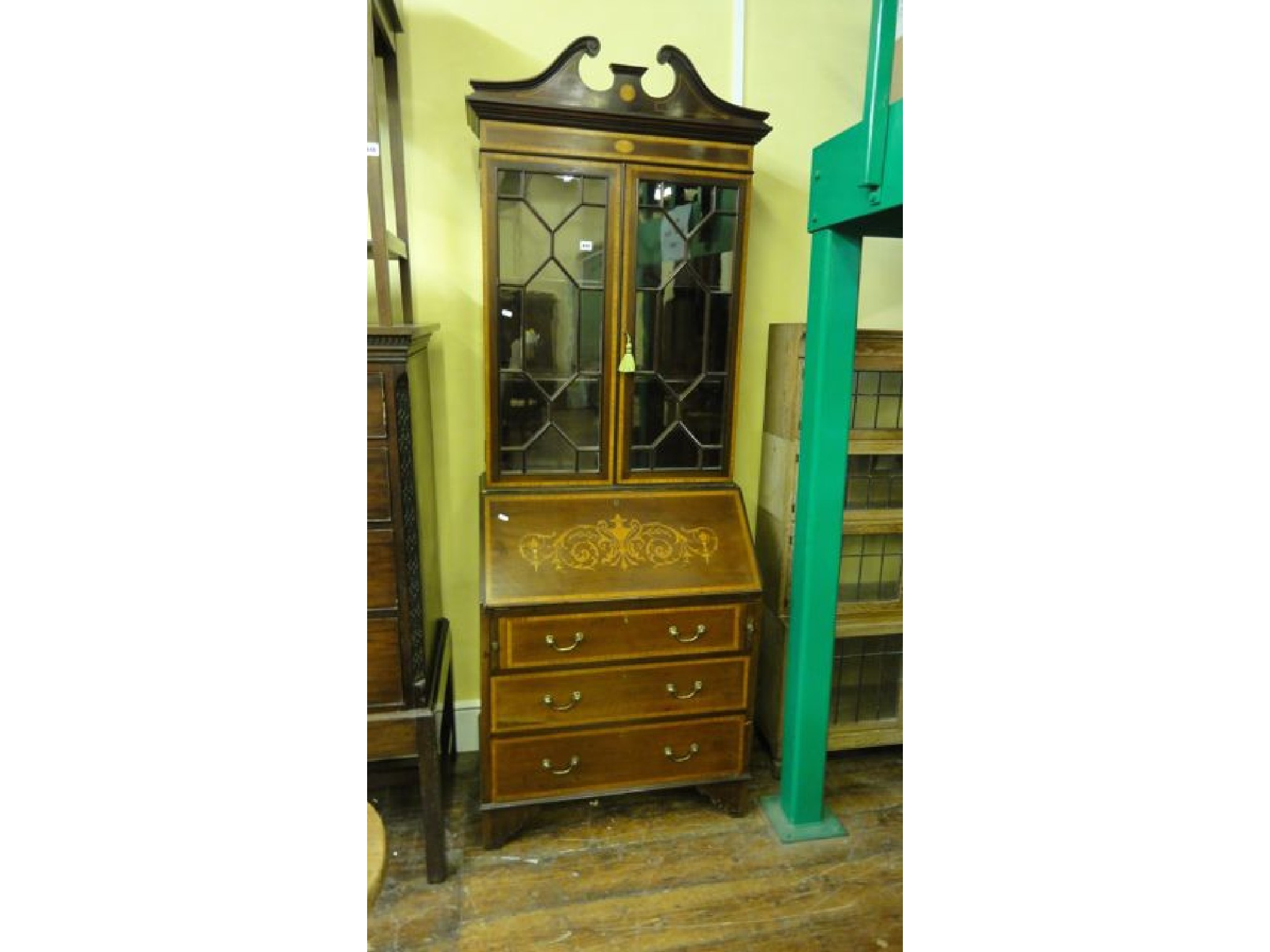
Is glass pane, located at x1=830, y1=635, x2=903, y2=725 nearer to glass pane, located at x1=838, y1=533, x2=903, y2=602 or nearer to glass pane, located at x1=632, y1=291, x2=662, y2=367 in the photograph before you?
glass pane, located at x1=838, y1=533, x2=903, y2=602

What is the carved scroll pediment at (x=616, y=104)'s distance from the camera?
5.70 ft

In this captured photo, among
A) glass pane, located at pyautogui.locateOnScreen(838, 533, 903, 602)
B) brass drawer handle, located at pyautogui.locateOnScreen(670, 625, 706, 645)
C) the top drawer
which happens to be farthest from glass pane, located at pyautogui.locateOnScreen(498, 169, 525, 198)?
glass pane, located at pyautogui.locateOnScreen(838, 533, 903, 602)

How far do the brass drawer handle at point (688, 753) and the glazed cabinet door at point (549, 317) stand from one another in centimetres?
77

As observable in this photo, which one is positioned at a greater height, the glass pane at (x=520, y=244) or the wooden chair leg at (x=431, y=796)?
the glass pane at (x=520, y=244)

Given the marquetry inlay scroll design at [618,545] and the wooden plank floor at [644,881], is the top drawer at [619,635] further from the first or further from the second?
the wooden plank floor at [644,881]

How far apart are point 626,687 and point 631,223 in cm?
124

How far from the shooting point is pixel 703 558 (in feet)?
6.37

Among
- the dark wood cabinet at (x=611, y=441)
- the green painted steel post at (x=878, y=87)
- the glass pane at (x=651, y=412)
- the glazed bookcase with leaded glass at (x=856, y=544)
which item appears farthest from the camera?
the glazed bookcase with leaded glass at (x=856, y=544)

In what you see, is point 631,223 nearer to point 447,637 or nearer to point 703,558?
point 703,558

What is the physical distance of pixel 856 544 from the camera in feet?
7.57

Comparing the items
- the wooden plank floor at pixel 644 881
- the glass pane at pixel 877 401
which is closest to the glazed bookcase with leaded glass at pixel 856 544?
the glass pane at pixel 877 401

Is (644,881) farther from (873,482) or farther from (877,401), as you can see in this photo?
(877,401)
